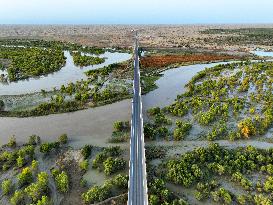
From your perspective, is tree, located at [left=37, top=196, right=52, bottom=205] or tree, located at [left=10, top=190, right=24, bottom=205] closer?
tree, located at [left=37, top=196, right=52, bottom=205]

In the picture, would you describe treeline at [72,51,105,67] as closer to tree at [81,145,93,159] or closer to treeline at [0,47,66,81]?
treeline at [0,47,66,81]

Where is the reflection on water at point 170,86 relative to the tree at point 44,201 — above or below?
above

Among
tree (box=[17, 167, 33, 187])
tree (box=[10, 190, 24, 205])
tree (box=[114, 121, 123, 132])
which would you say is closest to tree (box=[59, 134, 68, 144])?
tree (box=[114, 121, 123, 132])

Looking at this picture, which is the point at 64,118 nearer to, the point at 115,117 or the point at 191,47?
the point at 115,117

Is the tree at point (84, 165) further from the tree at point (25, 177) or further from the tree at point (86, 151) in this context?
the tree at point (25, 177)

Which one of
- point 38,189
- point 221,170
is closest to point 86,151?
point 38,189

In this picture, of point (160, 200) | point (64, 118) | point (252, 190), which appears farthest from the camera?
point (64, 118)

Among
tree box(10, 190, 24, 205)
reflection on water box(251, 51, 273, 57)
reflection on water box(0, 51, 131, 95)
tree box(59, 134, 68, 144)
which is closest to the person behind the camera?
tree box(10, 190, 24, 205)

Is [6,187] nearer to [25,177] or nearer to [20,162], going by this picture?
[25,177]

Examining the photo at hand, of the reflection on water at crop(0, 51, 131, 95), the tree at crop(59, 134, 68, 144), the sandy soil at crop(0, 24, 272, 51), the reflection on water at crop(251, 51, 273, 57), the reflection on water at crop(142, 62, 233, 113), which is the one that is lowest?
the tree at crop(59, 134, 68, 144)

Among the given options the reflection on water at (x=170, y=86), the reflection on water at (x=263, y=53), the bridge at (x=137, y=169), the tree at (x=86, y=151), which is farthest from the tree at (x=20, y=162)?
the reflection on water at (x=263, y=53)

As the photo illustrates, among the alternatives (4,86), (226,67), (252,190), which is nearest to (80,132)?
(252,190)
